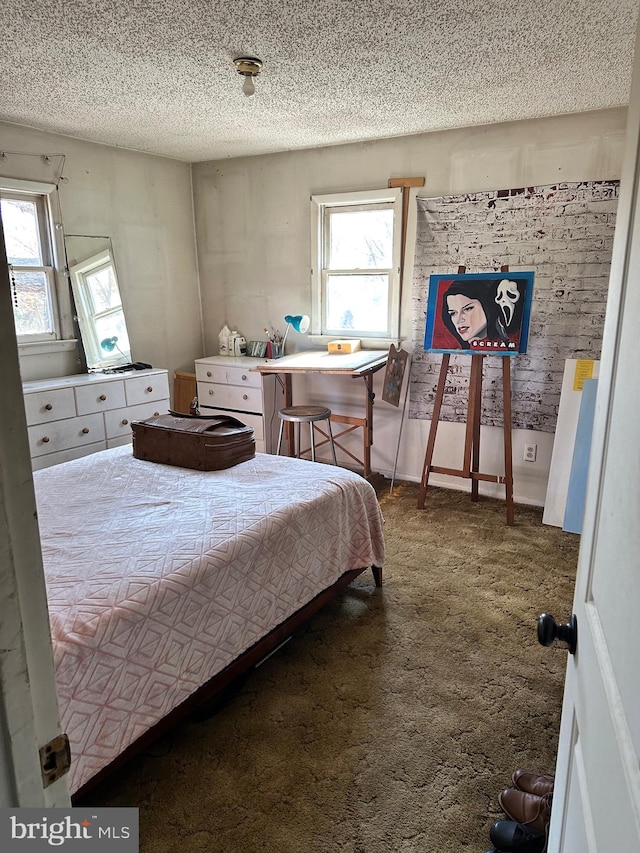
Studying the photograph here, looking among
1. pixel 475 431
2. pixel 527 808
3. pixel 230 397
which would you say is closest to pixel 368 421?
pixel 475 431

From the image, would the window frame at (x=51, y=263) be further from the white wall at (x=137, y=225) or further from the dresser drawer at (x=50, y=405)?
the dresser drawer at (x=50, y=405)

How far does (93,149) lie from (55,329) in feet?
4.30

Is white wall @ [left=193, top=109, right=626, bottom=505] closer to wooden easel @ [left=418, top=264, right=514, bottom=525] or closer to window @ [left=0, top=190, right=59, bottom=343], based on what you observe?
wooden easel @ [left=418, top=264, right=514, bottom=525]

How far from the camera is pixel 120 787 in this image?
1.67 m

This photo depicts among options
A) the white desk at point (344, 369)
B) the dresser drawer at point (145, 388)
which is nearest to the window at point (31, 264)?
the dresser drawer at point (145, 388)

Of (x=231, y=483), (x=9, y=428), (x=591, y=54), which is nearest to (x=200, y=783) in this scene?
(x=231, y=483)

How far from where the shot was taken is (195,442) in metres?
2.60

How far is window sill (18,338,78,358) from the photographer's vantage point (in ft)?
12.1

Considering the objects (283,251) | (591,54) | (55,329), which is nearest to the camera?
(591,54)

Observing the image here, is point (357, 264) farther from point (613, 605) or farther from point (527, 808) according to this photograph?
point (613, 605)

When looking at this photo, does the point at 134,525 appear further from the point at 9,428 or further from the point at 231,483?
the point at 9,428

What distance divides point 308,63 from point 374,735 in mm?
2751

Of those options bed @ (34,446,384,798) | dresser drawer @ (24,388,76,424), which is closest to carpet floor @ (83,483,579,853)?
bed @ (34,446,384,798)

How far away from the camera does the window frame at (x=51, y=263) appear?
368 centimetres
